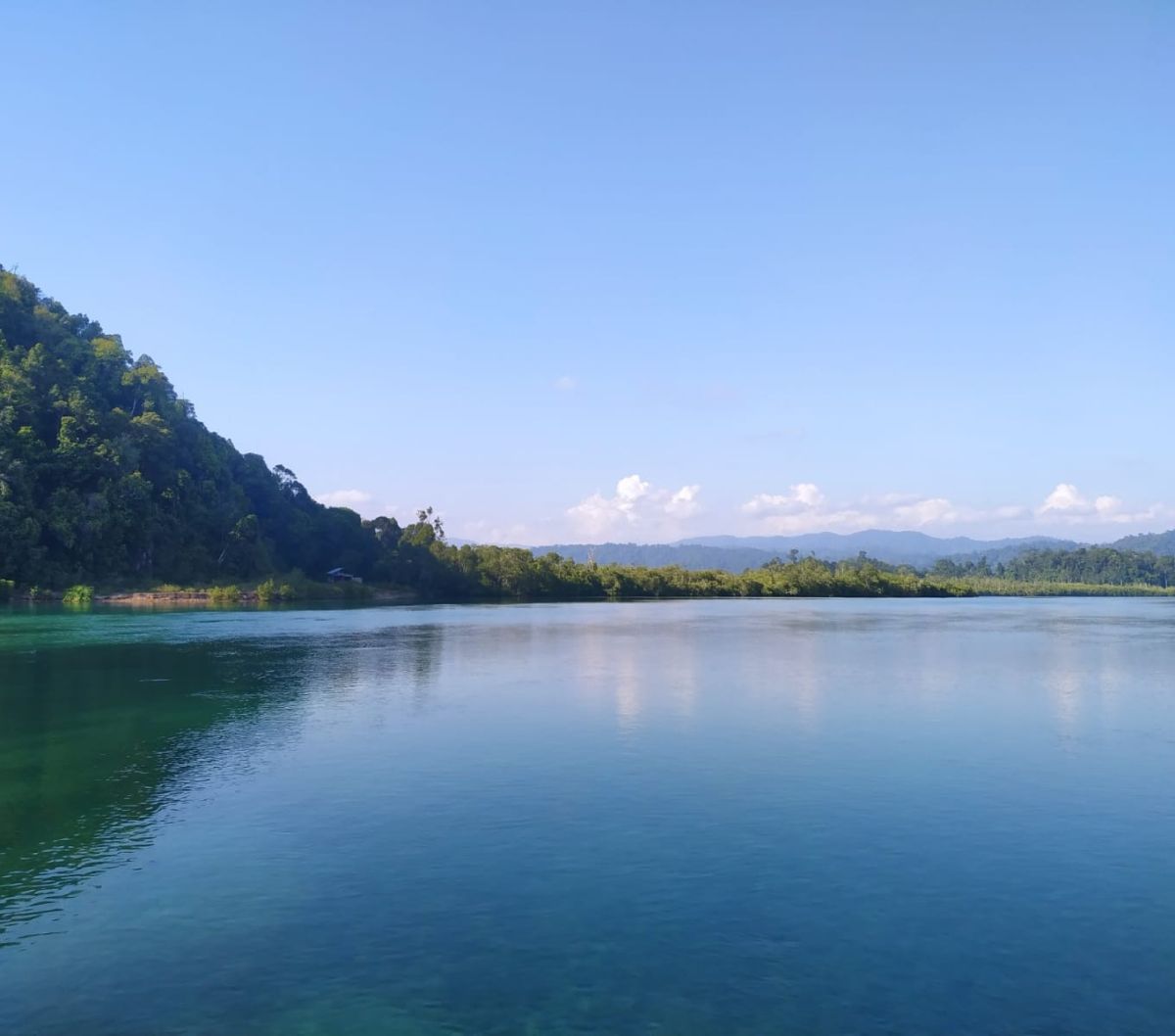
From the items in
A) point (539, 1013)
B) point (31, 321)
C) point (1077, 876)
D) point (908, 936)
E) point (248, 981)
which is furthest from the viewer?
point (31, 321)

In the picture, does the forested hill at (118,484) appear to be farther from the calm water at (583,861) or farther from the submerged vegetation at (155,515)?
the calm water at (583,861)

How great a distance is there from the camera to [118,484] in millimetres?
115562

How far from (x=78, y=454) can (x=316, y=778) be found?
10836 centimetres

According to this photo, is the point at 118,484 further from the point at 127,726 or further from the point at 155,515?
the point at 127,726

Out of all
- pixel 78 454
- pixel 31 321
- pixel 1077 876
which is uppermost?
pixel 31 321

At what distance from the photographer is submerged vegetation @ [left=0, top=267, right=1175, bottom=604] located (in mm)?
109312

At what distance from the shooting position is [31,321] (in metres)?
134

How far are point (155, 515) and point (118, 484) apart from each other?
21.8 feet

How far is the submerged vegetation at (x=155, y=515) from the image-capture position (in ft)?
359

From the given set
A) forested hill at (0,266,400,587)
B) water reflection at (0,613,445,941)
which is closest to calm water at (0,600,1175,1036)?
water reflection at (0,613,445,941)

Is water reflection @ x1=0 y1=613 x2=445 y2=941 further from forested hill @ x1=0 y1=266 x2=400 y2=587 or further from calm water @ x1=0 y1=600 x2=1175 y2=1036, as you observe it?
forested hill @ x1=0 y1=266 x2=400 y2=587

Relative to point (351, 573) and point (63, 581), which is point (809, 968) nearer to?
point (63, 581)

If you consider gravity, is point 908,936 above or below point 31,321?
below

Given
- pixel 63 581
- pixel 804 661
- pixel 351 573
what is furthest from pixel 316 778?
pixel 351 573
